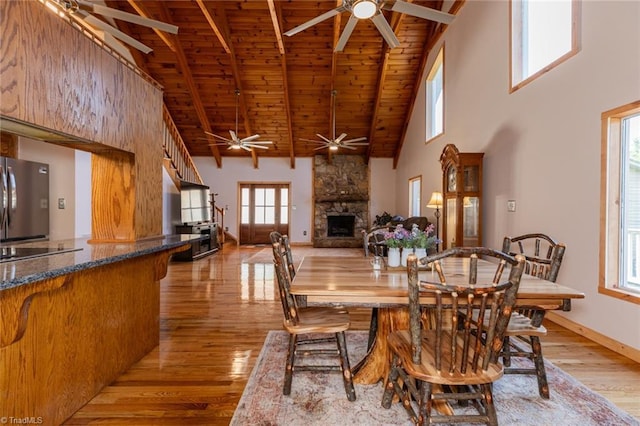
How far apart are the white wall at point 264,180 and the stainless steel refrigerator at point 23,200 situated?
260 inches

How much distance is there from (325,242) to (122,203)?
785 cm

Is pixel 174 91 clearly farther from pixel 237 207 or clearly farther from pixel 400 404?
pixel 400 404

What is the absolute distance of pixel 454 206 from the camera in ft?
16.0

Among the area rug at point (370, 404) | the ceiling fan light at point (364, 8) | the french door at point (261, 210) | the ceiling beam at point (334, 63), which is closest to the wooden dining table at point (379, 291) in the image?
the area rug at point (370, 404)

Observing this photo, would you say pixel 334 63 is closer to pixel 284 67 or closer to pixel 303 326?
pixel 284 67

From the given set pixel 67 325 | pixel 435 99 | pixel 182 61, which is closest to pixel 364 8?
pixel 67 325

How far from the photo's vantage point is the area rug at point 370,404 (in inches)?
71.2

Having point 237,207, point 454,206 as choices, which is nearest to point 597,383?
point 454,206

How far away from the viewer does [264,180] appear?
408 inches

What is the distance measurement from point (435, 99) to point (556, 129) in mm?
4080

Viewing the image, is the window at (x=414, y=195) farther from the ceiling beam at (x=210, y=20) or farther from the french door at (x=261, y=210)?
the ceiling beam at (x=210, y=20)

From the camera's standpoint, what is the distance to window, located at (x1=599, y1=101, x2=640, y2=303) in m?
2.67

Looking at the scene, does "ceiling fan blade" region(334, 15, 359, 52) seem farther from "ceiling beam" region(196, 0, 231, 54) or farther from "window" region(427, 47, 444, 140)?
"window" region(427, 47, 444, 140)

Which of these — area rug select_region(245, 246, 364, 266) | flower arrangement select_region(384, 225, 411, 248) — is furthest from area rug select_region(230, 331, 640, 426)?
area rug select_region(245, 246, 364, 266)
